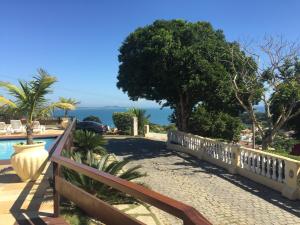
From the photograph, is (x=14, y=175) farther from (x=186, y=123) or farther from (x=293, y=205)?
(x=186, y=123)

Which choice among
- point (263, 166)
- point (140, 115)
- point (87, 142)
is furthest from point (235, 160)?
point (140, 115)

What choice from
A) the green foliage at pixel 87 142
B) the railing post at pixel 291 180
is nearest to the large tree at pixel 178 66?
the green foliage at pixel 87 142

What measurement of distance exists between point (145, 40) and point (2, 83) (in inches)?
514

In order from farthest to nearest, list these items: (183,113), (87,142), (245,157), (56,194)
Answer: (183,113)
(87,142)
(245,157)
(56,194)

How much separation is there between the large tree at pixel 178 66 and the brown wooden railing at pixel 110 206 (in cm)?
1367

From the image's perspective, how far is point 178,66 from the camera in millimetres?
18656

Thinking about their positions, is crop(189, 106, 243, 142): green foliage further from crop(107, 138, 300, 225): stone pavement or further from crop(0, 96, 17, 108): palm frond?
crop(0, 96, 17, 108): palm frond

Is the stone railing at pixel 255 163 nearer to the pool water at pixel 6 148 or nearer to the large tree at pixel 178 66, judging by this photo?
the large tree at pixel 178 66

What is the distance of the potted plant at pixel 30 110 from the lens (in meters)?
8.09

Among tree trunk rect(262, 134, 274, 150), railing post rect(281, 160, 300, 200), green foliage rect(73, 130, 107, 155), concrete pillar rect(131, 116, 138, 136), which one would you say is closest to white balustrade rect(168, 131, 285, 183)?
railing post rect(281, 160, 300, 200)

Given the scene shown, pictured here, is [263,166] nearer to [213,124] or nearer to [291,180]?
[291,180]

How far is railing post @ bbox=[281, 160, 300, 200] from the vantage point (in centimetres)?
979

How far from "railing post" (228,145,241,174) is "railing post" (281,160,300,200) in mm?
3047

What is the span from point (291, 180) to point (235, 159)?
11.8 feet
